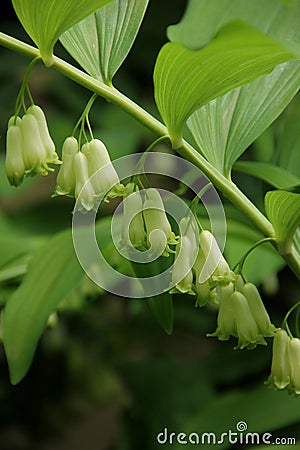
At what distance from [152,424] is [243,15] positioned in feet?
3.70

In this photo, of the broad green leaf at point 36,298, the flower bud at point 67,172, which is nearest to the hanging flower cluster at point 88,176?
the flower bud at point 67,172

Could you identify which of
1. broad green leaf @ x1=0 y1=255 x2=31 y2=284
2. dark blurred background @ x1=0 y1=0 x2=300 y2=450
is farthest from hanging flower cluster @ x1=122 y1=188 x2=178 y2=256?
dark blurred background @ x1=0 y1=0 x2=300 y2=450

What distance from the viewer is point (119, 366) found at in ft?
5.70

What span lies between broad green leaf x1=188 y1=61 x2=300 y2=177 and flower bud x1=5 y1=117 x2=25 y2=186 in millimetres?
191

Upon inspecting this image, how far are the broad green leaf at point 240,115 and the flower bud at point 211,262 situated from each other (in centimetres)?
12

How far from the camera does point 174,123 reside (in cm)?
63

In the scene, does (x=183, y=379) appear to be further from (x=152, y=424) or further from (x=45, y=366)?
(x=45, y=366)

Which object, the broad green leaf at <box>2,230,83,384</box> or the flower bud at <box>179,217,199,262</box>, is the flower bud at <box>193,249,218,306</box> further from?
the broad green leaf at <box>2,230,83,384</box>

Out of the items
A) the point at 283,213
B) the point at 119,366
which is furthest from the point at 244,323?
the point at 119,366

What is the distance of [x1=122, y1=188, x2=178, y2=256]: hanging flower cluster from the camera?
61cm

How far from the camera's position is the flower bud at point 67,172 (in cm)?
61

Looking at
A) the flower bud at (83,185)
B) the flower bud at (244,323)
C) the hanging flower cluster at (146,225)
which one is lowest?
the flower bud at (244,323)

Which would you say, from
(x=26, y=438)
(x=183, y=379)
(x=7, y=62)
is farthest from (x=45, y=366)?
(x=7, y=62)

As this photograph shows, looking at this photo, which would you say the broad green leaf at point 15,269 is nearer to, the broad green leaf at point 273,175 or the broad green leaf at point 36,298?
the broad green leaf at point 36,298
